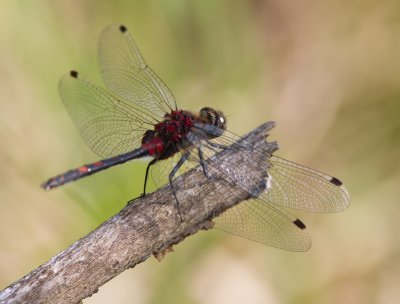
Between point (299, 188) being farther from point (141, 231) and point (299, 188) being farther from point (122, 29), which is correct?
point (122, 29)

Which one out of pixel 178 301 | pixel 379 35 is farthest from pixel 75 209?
pixel 379 35

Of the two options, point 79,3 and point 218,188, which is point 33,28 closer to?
point 79,3

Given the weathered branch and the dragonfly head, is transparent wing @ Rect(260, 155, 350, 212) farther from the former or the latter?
the dragonfly head

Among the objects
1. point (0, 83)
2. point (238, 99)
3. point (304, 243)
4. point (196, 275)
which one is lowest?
point (304, 243)

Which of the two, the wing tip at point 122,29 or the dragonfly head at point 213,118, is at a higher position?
the wing tip at point 122,29

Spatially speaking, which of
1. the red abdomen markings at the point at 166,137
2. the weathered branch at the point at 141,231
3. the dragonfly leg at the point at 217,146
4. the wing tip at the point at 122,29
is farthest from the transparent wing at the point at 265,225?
the wing tip at the point at 122,29

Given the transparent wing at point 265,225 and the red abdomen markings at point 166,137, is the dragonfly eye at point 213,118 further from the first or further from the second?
the transparent wing at point 265,225
